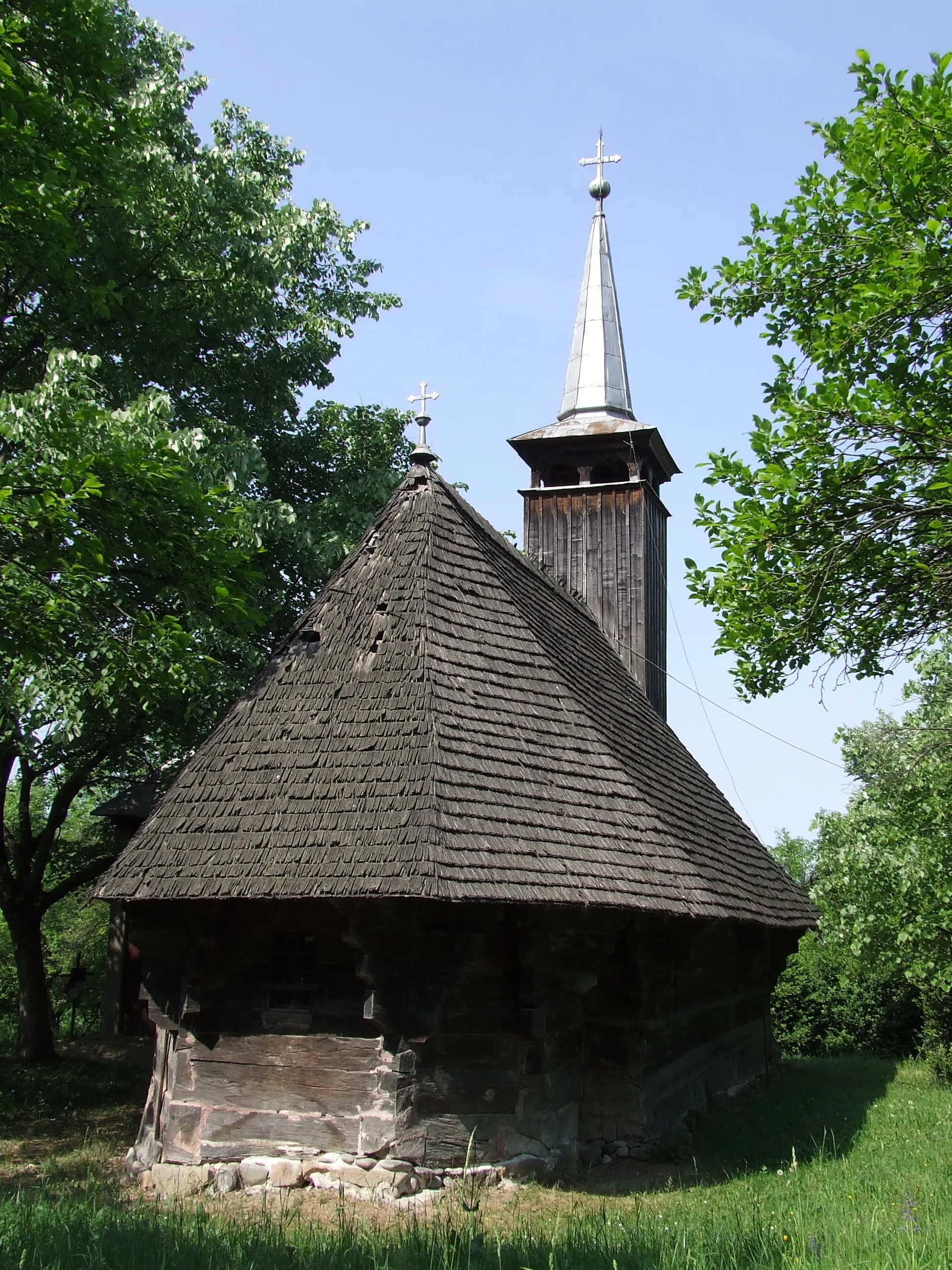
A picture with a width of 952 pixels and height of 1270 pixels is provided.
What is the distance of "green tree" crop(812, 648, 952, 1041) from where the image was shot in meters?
11.6

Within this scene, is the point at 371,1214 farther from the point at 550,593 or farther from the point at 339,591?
the point at 550,593

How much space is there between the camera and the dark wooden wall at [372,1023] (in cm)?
710

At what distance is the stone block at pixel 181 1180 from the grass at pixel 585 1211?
190 millimetres

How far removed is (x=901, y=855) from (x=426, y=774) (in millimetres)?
7843

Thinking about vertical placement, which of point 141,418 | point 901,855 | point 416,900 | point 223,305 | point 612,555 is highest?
point 223,305

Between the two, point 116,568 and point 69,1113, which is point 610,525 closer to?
point 116,568

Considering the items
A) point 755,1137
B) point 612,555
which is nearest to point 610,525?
point 612,555

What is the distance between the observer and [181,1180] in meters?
7.28

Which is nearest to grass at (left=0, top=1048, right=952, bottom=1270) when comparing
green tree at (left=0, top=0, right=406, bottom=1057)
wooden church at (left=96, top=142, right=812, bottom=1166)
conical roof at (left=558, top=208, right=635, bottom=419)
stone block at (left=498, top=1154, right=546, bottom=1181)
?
stone block at (left=498, top=1154, right=546, bottom=1181)

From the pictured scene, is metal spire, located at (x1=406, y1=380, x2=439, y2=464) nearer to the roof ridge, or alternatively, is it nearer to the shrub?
the roof ridge

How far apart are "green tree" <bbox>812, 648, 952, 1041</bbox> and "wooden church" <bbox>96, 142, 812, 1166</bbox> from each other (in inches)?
125

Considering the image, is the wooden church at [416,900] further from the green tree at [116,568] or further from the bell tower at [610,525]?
the bell tower at [610,525]

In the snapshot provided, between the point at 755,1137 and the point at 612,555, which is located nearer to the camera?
the point at 755,1137

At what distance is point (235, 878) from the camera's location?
7.05 metres
